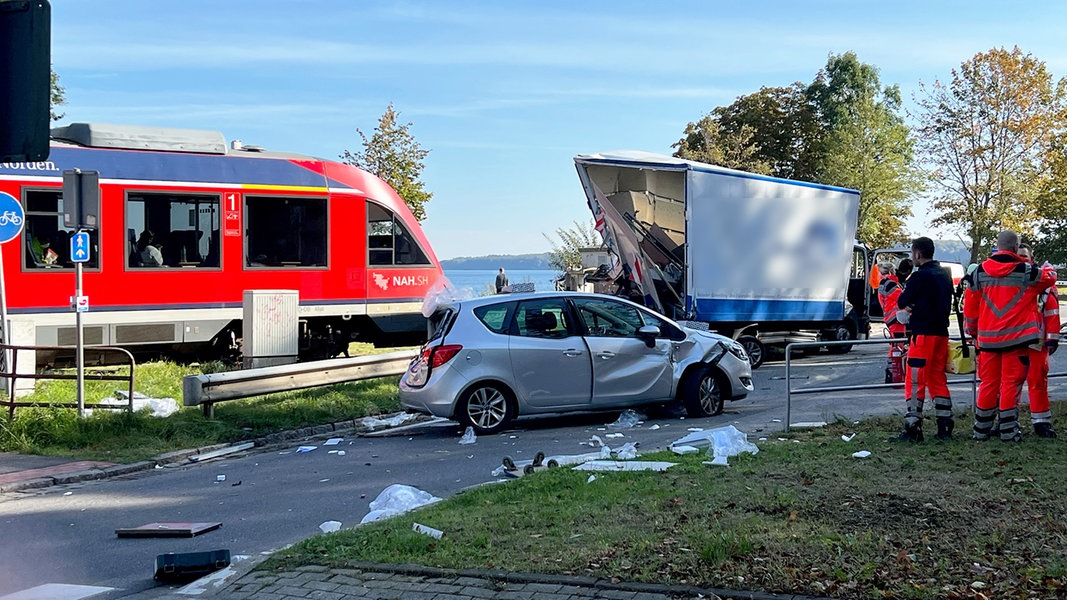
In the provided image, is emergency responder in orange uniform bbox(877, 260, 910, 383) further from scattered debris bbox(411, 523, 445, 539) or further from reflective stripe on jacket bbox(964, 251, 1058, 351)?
scattered debris bbox(411, 523, 445, 539)

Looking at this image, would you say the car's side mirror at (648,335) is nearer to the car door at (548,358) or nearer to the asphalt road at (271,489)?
the car door at (548,358)

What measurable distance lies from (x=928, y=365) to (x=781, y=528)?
3975 mm

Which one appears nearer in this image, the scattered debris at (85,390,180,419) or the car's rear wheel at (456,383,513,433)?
the car's rear wheel at (456,383,513,433)

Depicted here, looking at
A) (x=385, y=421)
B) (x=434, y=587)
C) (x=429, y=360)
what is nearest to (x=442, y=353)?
(x=429, y=360)

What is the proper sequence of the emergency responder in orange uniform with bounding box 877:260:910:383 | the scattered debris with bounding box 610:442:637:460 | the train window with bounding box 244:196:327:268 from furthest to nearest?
the train window with bounding box 244:196:327:268, the emergency responder in orange uniform with bounding box 877:260:910:383, the scattered debris with bounding box 610:442:637:460

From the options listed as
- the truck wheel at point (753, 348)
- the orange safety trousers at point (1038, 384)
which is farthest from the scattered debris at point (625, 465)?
the truck wheel at point (753, 348)

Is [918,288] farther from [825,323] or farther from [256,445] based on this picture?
[825,323]

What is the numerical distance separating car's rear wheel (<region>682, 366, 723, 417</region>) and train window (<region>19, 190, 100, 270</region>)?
8.82m

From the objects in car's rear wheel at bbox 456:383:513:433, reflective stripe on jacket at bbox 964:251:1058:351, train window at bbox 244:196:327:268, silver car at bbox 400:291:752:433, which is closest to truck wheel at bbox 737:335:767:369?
silver car at bbox 400:291:752:433

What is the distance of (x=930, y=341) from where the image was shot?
9.24 metres

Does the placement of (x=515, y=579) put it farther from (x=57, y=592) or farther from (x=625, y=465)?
(x=625, y=465)

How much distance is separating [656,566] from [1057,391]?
9.92 m

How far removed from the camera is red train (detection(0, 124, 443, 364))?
15227 millimetres

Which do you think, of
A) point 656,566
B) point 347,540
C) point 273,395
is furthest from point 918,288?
point 273,395
